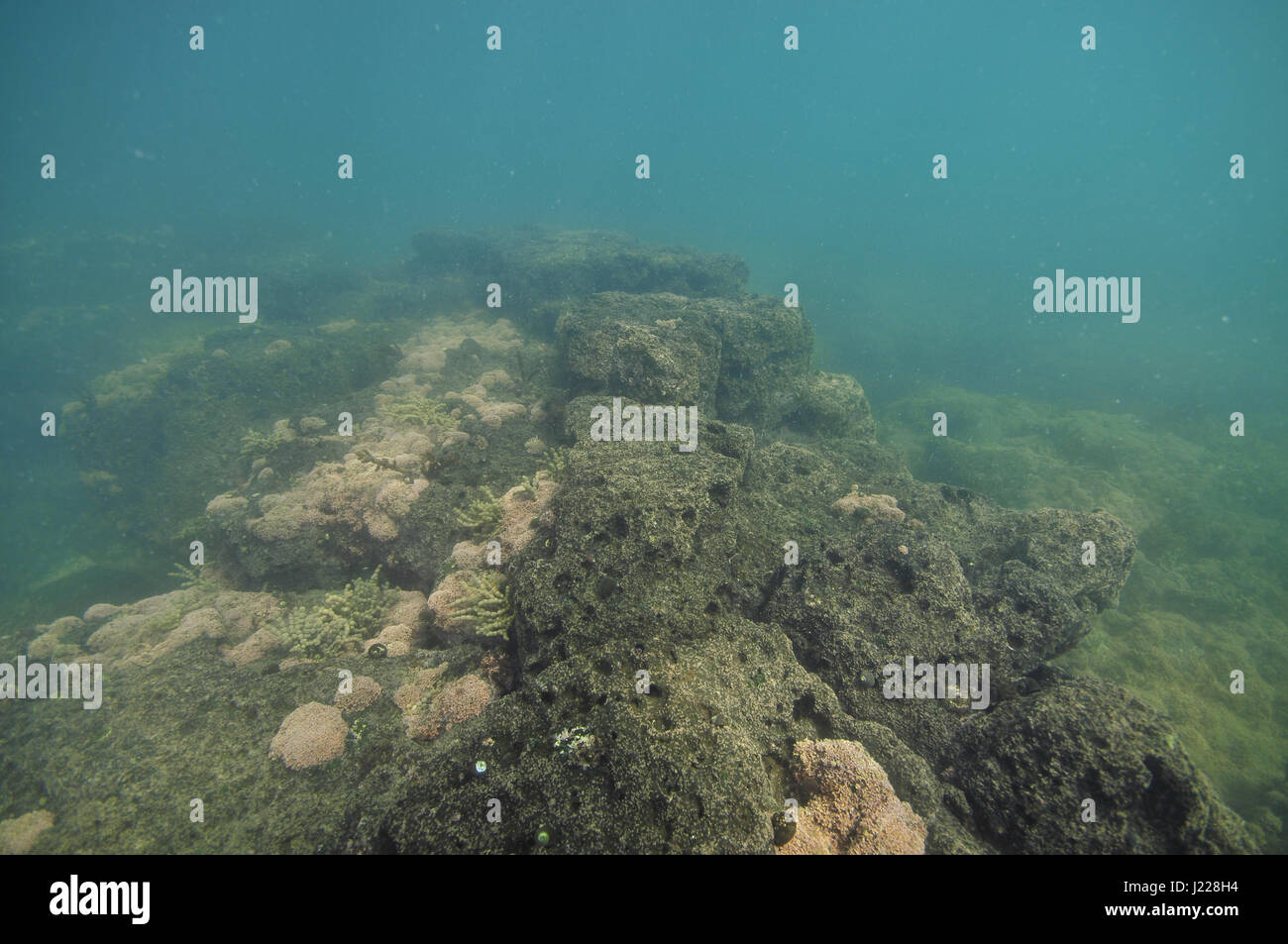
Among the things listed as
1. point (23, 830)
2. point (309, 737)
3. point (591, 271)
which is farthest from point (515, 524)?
point (591, 271)

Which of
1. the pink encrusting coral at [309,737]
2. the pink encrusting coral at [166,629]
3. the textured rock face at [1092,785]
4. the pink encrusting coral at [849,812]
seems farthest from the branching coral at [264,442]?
the textured rock face at [1092,785]

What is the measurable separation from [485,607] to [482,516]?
1.60m

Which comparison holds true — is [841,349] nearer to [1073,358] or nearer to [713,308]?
[1073,358]

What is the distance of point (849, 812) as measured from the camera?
140 inches

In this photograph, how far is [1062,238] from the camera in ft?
262

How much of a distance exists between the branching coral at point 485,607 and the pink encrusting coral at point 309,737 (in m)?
1.47

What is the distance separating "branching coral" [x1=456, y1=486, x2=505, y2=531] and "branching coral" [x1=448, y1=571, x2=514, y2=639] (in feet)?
3.53

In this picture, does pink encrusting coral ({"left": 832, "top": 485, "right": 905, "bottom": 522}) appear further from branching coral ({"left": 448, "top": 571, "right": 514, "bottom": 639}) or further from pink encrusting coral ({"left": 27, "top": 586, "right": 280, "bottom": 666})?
pink encrusting coral ({"left": 27, "top": 586, "right": 280, "bottom": 666})

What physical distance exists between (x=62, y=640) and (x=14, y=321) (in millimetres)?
28491

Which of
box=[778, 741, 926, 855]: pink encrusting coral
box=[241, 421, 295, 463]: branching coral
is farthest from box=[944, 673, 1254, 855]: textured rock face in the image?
box=[241, 421, 295, 463]: branching coral

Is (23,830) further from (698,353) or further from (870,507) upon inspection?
(698,353)

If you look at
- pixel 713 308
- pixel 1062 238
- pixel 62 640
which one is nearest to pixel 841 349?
pixel 713 308

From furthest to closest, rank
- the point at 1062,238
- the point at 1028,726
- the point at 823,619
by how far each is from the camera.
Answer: the point at 1062,238 → the point at 823,619 → the point at 1028,726

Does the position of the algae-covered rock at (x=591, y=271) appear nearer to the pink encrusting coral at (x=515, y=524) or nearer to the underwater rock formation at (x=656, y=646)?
the underwater rock formation at (x=656, y=646)
